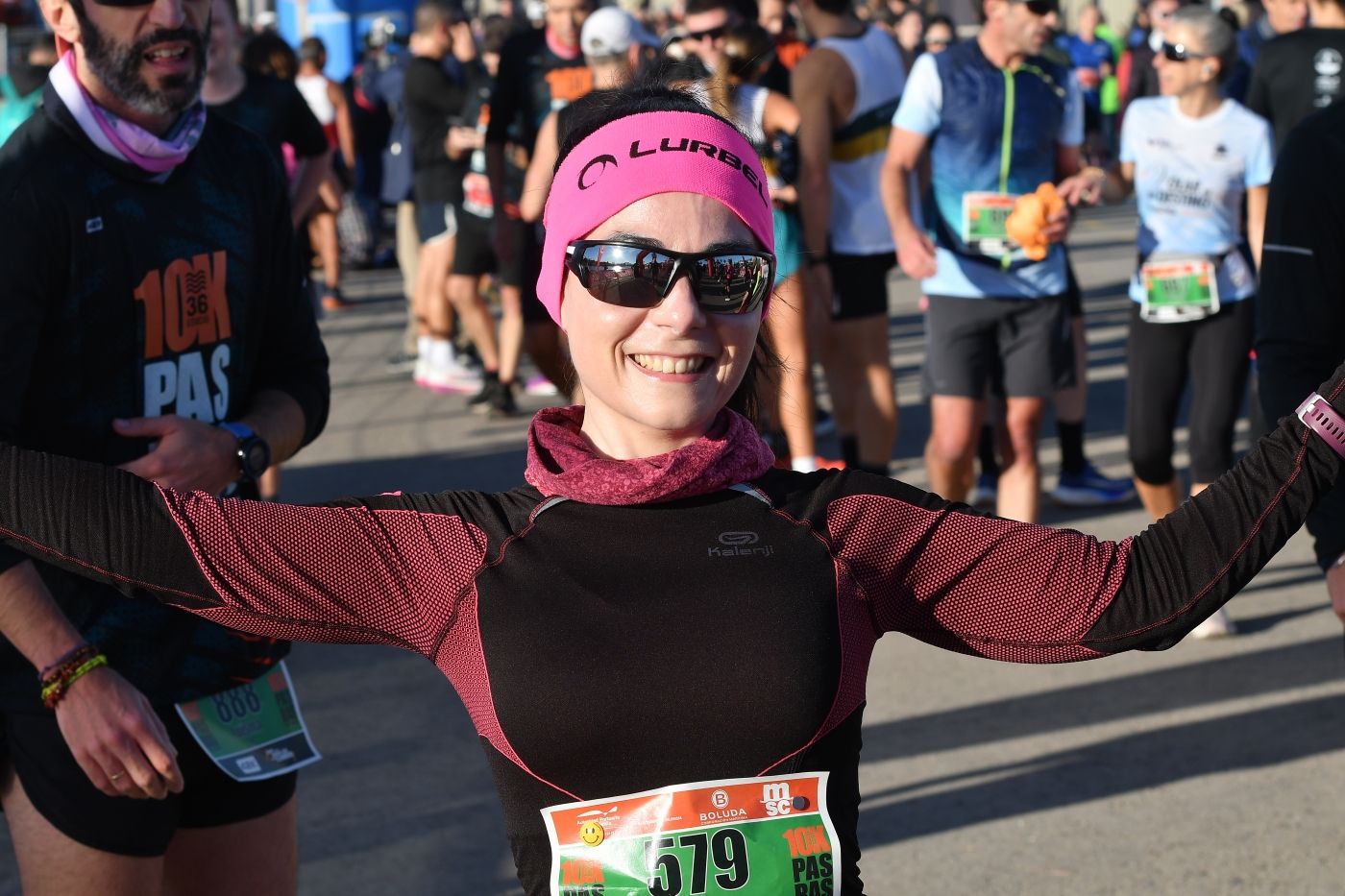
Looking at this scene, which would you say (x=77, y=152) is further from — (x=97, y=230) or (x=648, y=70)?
(x=648, y=70)

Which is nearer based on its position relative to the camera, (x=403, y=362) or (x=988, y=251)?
(x=988, y=251)

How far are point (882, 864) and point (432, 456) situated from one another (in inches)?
192

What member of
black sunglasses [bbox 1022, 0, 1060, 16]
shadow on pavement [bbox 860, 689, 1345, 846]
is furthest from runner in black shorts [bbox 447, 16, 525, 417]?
shadow on pavement [bbox 860, 689, 1345, 846]

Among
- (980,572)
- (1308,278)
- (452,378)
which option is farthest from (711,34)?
(980,572)

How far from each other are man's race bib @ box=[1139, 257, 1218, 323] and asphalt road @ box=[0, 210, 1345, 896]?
3.55 ft

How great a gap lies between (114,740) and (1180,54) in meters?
4.91

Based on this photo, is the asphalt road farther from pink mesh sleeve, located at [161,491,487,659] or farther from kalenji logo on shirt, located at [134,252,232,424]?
pink mesh sleeve, located at [161,491,487,659]

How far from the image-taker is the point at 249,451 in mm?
2637

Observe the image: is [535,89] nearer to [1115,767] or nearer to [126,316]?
[1115,767]

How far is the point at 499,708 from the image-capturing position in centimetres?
190

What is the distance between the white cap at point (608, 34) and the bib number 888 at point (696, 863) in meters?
5.96

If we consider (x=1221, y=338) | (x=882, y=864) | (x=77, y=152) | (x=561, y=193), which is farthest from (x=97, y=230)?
(x=1221, y=338)

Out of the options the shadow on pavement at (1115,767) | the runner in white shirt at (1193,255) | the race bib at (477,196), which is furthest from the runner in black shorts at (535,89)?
the shadow on pavement at (1115,767)

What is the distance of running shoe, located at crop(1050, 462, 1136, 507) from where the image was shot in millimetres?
7383
